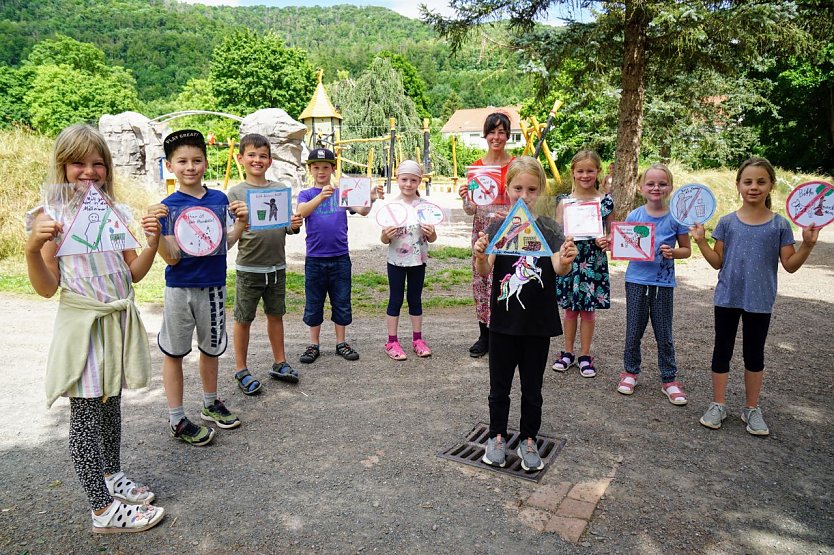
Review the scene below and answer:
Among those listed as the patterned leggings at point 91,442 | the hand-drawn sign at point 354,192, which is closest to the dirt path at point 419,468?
the patterned leggings at point 91,442

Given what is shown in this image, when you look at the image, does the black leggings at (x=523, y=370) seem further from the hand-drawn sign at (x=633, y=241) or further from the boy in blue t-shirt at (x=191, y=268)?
the boy in blue t-shirt at (x=191, y=268)

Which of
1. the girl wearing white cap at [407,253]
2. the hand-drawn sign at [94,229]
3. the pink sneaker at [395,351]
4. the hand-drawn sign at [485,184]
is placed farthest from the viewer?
the pink sneaker at [395,351]

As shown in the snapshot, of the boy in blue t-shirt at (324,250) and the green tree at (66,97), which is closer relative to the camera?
the boy in blue t-shirt at (324,250)

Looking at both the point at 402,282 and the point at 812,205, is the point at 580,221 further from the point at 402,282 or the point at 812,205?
the point at 402,282

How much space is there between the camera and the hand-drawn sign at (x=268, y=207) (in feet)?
13.0

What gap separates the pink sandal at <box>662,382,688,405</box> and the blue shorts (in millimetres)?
2791

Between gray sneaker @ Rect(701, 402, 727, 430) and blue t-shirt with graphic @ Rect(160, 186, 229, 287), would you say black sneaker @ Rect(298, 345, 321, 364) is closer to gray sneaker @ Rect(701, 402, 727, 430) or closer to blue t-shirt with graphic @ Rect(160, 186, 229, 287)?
blue t-shirt with graphic @ Rect(160, 186, 229, 287)

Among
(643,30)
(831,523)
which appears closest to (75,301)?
(831,523)

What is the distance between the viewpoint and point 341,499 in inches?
118

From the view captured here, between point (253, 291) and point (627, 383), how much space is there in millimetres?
3048

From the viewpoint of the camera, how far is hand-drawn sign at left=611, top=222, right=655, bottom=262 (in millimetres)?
4141

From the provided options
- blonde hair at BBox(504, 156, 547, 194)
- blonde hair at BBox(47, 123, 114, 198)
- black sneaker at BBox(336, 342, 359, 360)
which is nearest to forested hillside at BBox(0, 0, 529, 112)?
black sneaker at BBox(336, 342, 359, 360)

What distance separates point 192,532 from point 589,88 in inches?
451

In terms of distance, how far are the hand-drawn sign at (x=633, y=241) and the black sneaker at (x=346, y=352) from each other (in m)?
2.52
